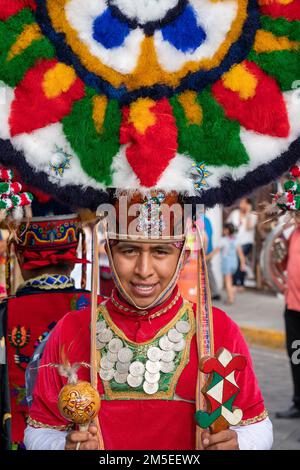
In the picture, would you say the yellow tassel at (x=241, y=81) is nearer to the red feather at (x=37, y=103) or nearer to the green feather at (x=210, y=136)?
the green feather at (x=210, y=136)

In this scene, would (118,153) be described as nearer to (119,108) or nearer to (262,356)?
(119,108)

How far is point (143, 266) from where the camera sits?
2764mm

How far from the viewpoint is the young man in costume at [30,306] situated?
372 centimetres

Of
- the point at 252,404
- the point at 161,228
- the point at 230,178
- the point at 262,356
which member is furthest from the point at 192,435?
the point at 262,356

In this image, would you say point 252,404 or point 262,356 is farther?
point 262,356

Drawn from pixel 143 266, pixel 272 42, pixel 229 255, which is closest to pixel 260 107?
pixel 272 42

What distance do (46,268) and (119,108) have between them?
1337mm

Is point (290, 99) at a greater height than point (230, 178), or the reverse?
point (290, 99)

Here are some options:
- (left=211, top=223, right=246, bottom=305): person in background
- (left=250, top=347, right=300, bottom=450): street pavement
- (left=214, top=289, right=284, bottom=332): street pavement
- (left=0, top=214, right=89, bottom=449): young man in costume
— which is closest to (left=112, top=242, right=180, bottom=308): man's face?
(left=0, top=214, right=89, bottom=449): young man in costume

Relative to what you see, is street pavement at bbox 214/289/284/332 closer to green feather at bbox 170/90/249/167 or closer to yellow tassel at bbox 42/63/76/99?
green feather at bbox 170/90/249/167

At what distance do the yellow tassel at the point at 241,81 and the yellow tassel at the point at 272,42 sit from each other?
10 centimetres

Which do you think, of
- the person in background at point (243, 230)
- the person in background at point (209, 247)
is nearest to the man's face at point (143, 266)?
the person in background at point (209, 247)

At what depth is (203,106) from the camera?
2713 millimetres

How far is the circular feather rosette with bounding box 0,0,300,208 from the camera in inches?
105
